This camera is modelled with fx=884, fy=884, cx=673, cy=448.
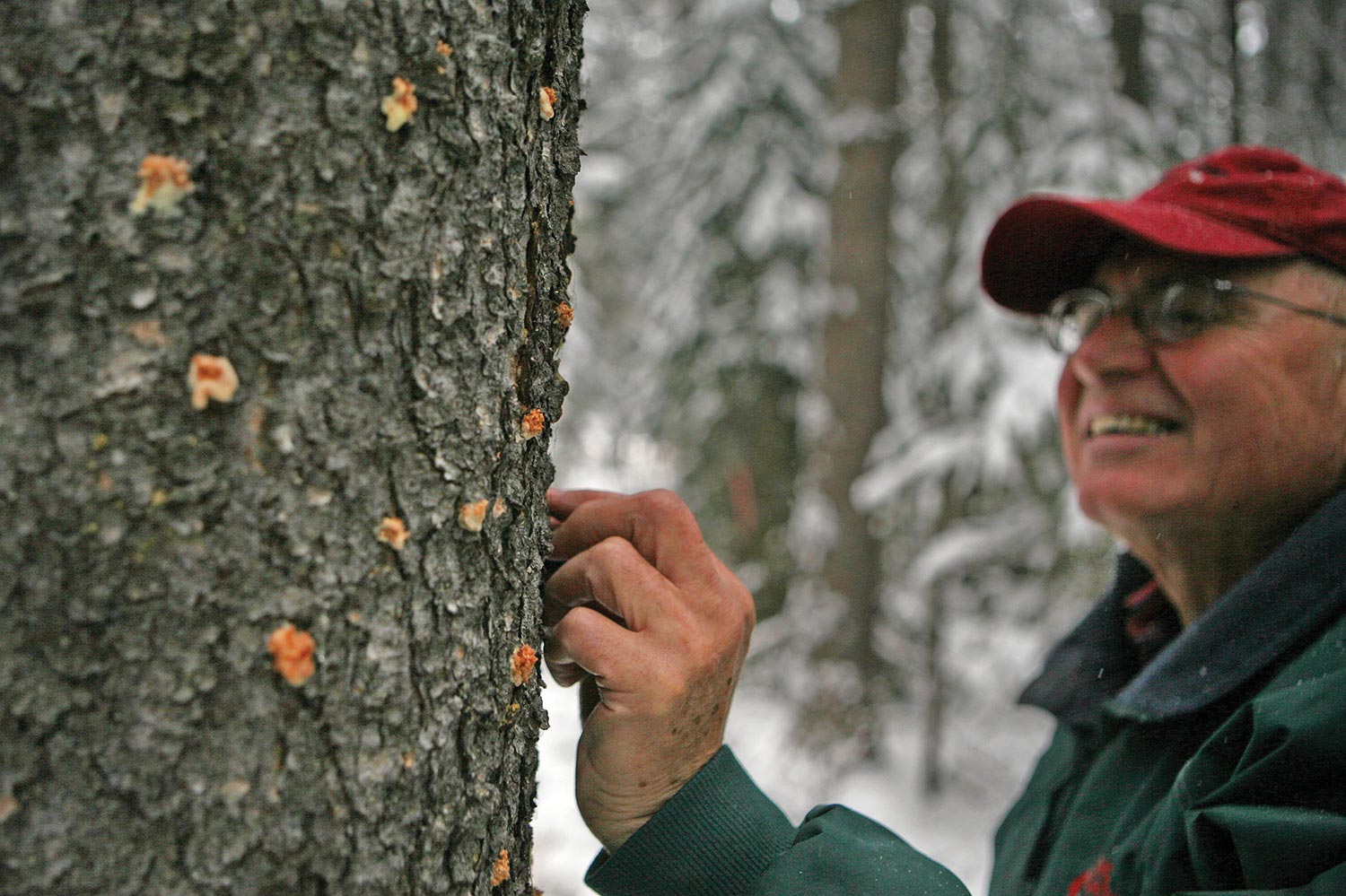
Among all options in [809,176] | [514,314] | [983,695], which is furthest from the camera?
[809,176]

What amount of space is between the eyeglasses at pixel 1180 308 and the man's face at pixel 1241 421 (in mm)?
18

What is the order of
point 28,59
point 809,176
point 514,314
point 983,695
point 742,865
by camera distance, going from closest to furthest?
point 28,59 → point 514,314 → point 742,865 → point 983,695 → point 809,176

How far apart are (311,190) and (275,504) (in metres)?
0.36

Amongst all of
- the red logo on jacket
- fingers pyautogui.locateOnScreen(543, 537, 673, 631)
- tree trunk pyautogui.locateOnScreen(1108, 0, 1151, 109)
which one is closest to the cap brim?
the red logo on jacket

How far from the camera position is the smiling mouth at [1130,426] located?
209 centimetres

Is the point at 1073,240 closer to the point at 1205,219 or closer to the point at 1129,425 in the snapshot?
the point at 1205,219

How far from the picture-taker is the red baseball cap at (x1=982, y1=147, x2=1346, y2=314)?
1953mm

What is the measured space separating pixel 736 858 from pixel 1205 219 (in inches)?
68.9

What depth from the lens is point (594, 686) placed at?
1515mm

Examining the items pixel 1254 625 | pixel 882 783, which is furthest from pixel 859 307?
pixel 1254 625

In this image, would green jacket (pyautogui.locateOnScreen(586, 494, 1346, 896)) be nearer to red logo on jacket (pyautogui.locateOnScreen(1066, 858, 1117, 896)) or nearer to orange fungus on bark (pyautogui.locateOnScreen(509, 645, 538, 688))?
red logo on jacket (pyautogui.locateOnScreen(1066, 858, 1117, 896))

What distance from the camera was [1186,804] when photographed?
1.49 metres

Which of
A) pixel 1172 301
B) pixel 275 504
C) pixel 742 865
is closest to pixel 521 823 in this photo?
pixel 742 865

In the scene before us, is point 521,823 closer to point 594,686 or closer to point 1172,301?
point 594,686
